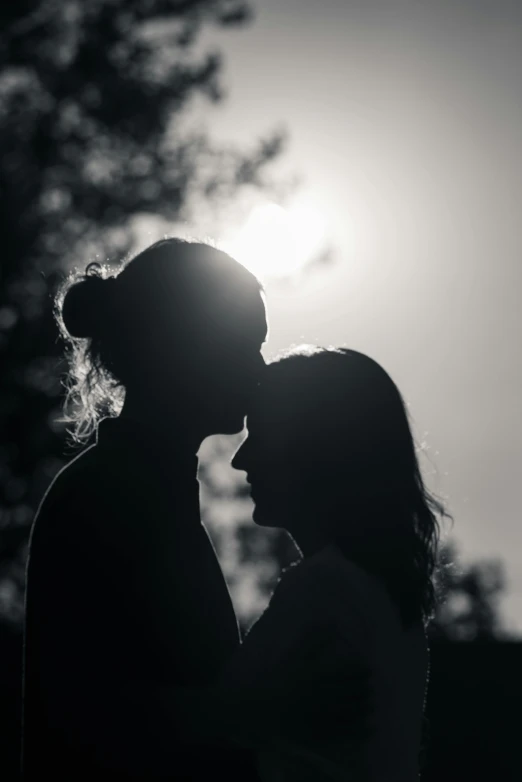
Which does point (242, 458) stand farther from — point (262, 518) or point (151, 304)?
point (151, 304)

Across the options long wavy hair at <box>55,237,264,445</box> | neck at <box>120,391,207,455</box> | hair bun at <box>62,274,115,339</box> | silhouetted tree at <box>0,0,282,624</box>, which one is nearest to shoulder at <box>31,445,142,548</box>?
neck at <box>120,391,207,455</box>

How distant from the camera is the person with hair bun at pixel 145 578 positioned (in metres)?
2.75

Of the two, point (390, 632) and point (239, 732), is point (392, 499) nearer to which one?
point (390, 632)

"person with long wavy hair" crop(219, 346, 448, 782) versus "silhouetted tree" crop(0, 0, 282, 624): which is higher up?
"silhouetted tree" crop(0, 0, 282, 624)

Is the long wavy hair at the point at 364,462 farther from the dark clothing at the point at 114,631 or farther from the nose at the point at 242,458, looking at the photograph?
the dark clothing at the point at 114,631

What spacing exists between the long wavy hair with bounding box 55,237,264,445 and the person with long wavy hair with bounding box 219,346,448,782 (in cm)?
27

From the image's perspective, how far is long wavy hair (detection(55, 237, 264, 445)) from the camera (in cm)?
323

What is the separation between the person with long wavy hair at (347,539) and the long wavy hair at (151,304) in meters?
0.27

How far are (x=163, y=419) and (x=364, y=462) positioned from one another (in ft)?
1.86

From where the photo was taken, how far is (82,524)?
2.83 m

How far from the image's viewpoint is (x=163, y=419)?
315 centimetres

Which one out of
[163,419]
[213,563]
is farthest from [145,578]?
[163,419]

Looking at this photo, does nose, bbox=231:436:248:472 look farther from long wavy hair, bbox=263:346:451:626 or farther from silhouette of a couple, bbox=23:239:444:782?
long wavy hair, bbox=263:346:451:626

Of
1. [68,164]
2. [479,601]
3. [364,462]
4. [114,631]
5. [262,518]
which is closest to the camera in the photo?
[114,631]
